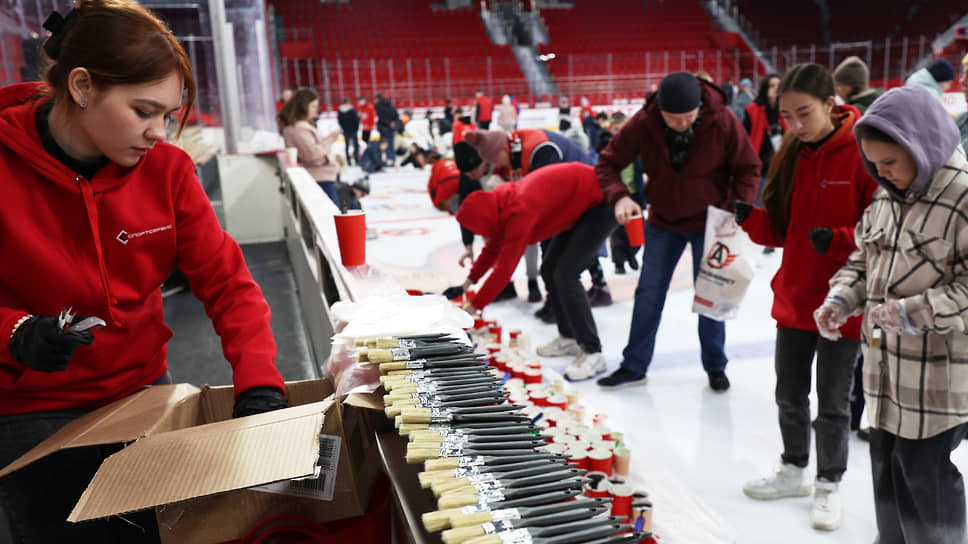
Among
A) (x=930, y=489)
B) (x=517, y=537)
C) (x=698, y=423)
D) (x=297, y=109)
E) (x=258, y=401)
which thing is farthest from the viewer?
(x=297, y=109)

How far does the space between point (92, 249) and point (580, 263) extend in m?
2.66

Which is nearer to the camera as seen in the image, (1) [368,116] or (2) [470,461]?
(2) [470,461]

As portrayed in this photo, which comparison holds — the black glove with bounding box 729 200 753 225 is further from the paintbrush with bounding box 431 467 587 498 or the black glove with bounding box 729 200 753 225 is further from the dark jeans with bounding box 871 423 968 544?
the paintbrush with bounding box 431 467 587 498

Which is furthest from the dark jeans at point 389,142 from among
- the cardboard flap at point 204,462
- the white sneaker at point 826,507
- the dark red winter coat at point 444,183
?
the cardboard flap at point 204,462

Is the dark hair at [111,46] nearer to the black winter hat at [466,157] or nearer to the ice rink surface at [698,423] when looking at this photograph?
the ice rink surface at [698,423]

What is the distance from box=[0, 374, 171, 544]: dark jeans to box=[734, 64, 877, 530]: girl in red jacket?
Answer: 1.83m

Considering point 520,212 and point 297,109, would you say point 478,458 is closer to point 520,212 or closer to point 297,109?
point 520,212

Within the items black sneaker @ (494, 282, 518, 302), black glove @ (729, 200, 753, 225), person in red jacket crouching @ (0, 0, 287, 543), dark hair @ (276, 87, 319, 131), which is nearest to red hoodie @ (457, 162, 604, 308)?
black glove @ (729, 200, 753, 225)

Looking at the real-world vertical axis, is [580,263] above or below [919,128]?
below

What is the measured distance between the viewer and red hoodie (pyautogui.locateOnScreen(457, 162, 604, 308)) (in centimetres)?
307

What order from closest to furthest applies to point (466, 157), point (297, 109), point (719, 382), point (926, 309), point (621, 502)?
1. point (926, 309)
2. point (621, 502)
3. point (719, 382)
4. point (466, 157)
5. point (297, 109)

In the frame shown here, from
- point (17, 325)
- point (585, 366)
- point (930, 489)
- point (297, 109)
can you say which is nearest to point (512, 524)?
point (17, 325)

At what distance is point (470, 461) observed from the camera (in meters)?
0.90

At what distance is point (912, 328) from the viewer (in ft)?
5.01
